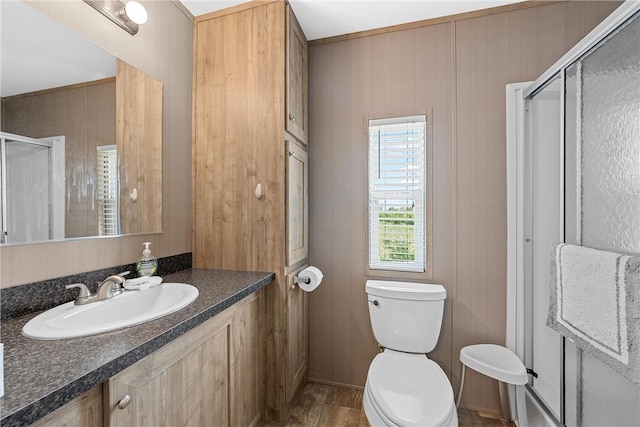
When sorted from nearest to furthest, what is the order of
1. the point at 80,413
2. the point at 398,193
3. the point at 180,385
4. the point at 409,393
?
the point at 80,413, the point at 180,385, the point at 409,393, the point at 398,193

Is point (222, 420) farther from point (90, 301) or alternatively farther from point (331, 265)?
point (331, 265)

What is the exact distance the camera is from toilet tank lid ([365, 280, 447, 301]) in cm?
164

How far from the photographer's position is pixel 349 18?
1.83 m

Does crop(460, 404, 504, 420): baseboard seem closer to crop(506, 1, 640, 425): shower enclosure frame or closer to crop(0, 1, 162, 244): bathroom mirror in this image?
crop(506, 1, 640, 425): shower enclosure frame

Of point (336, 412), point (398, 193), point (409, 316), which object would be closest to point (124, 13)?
point (398, 193)

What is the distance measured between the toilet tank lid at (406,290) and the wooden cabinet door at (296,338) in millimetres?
451

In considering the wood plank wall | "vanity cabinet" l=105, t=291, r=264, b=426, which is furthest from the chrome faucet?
the wood plank wall

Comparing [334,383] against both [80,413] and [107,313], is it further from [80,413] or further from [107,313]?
[80,413]

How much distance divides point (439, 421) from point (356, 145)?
60.5 inches

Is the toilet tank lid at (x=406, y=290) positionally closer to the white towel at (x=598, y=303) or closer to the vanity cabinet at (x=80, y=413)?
the white towel at (x=598, y=303)

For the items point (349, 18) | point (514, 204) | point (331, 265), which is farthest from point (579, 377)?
point (349, 18)

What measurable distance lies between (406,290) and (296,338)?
0.73 metres

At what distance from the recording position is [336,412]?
1760 millimetres

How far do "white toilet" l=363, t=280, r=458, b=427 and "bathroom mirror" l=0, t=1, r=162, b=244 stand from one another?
134cm
